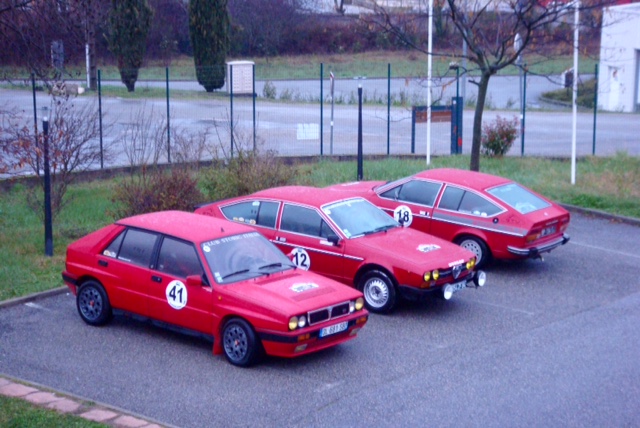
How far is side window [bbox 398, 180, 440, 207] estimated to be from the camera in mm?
13016

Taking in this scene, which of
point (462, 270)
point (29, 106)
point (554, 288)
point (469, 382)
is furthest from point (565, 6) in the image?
point (29, 106)

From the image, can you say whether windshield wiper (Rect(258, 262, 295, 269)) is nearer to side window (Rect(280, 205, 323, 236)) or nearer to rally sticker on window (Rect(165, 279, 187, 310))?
rally sticker on window (Rect(165, 279, 187, 310))

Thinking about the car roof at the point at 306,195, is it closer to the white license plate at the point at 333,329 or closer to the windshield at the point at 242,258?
the windshield at the point at 242,258

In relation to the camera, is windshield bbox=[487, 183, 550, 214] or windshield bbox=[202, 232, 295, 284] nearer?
windshield bbox=[202, 232, 295, 284]

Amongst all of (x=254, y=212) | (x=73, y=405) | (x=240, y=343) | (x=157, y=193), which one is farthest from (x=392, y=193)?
(x=73, y=405)

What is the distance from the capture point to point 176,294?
8.95 m

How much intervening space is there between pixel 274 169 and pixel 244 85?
11.7 m

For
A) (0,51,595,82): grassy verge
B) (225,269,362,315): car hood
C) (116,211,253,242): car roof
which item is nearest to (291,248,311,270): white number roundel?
(116,211,253,242): car roof

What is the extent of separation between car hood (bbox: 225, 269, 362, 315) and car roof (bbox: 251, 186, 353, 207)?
7.08 feet

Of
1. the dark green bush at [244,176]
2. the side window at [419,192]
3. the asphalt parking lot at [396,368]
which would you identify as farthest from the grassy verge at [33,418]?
the dark green bush at [244,176]

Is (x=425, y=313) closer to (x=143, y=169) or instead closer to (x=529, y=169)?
(x=143, y=169)

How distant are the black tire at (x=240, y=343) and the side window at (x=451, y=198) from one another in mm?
5279

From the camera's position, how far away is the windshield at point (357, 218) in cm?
1096

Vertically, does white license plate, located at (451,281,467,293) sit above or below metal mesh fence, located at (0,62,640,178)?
below
